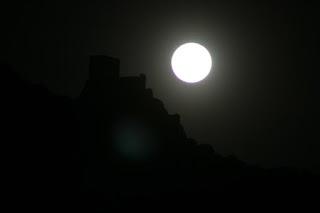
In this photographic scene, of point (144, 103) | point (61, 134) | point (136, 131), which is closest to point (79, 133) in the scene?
point (61, 134)

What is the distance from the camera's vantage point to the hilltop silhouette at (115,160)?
1120 inches

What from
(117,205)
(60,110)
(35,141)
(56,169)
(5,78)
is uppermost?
(5,78)

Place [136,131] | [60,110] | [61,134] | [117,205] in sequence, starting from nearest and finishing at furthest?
[117,205] < [61,134] < [60,110] < [136,131]

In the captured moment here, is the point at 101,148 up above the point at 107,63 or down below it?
below

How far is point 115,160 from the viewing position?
115ft

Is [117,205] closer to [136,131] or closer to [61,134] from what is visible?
[61,134]

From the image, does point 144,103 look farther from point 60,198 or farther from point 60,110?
point 60,198

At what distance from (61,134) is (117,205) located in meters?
8.54

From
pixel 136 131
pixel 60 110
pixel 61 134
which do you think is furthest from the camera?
pixel 136 131

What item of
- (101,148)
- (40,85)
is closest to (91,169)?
(101,148)

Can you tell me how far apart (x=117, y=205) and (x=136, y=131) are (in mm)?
10974

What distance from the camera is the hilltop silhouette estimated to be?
2845cm

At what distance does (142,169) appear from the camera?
36.4 m

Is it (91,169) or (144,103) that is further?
(144,103)
